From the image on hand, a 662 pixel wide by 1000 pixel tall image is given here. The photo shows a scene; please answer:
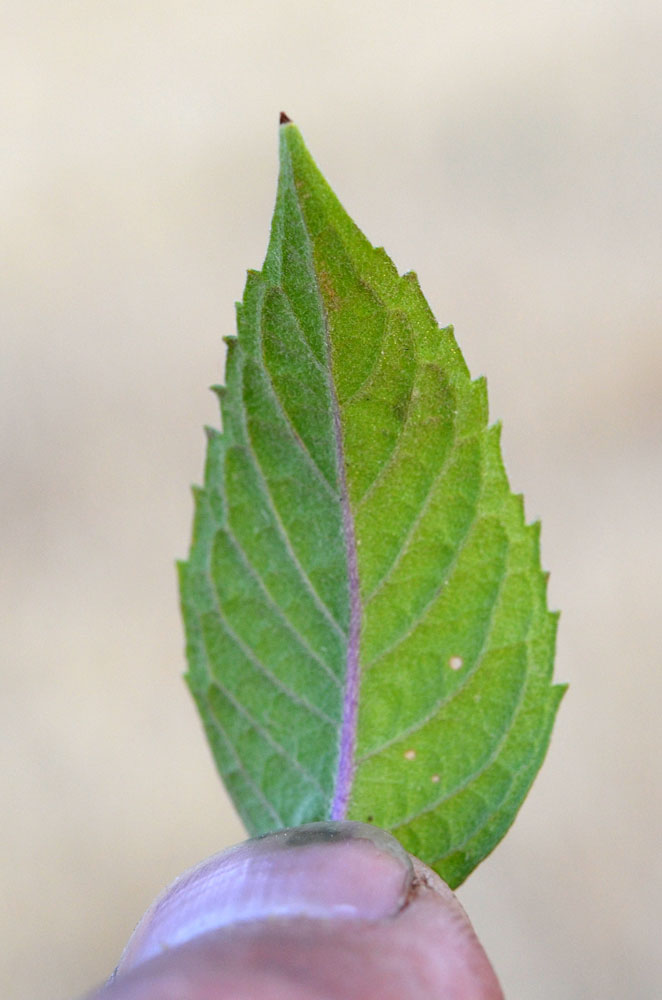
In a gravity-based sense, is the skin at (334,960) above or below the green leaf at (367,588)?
below

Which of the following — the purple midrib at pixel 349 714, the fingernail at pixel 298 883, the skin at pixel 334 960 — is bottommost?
the skin at pixel 334 960

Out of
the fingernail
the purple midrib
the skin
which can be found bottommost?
the skin

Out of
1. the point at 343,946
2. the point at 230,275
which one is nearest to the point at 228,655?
the point at 343,946

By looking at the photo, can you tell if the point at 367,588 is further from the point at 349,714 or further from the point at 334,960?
the point at 334,960

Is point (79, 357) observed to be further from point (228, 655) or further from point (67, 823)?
point (228, 655)

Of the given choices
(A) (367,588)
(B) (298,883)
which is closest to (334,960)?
(B) (298,883)
